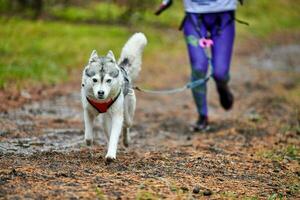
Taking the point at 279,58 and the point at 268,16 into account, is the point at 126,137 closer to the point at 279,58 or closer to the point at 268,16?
the point at 279,58

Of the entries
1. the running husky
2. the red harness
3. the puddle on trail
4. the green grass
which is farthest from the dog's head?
the green grass

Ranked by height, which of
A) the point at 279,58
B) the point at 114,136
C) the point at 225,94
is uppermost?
the point at 279,58

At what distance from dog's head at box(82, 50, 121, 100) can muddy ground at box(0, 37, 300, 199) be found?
0.61 m

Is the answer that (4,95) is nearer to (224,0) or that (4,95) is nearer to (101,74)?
(224,0)

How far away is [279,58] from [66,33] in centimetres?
674

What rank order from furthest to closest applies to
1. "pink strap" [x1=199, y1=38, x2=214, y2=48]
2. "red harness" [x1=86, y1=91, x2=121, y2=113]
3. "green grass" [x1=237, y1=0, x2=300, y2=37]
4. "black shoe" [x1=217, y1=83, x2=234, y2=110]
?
1. "green grass" [x1=237, y1=0, x2=300, y2=37]
2. "black shoe" [x1=217, y1=83, x2=234, y2=110]
3. "pink strap" [x1=199, y1=38, x2=214, y2=48]
4. "red harness" [x1=86, y1=91, x2=121, y2=113]

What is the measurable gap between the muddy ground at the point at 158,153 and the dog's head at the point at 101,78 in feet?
2.01

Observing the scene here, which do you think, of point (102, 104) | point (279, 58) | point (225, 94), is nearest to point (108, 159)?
point (102, 104)

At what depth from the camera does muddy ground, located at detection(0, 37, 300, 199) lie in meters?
4.56

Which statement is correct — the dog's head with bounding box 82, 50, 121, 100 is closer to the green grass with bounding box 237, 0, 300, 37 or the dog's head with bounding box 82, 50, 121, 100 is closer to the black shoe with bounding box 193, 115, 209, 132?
the black shoe with bounding box 193, 115, 209, 132

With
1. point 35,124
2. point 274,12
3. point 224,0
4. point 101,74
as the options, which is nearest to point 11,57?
point 35,124

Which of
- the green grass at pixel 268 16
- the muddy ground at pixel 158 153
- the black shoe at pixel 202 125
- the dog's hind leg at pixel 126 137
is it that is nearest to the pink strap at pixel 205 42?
the black shoe at pixel 202 125

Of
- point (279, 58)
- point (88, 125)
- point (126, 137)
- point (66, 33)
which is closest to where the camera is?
point (88, 125)

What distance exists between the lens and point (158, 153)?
616 centimetres
